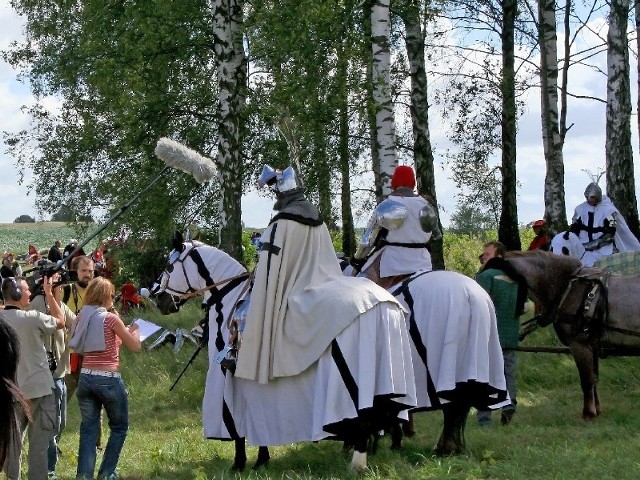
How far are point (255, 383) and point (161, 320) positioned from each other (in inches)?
416

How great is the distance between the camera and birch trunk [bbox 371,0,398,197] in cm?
1466

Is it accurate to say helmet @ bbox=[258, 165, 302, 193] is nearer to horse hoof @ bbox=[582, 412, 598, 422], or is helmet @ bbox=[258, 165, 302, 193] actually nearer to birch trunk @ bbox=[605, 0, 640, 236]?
horse hoof @ bbox=[582, 412, 598, 422]

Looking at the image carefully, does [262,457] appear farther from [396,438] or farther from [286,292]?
[286,292]

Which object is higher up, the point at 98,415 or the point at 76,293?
the point at 76,293

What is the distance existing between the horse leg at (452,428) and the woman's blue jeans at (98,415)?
97.3 inches

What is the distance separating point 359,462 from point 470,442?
1659mm

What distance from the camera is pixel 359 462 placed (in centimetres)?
827

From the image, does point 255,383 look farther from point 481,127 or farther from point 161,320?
point 481,127

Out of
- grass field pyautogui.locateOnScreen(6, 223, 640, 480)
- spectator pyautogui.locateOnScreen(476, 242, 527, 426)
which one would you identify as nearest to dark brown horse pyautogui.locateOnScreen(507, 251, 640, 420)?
spectator pyautogui.locateOnScreen(476, 242, 527, 426)

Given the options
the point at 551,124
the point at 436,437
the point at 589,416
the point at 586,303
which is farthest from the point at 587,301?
the point at 551,124

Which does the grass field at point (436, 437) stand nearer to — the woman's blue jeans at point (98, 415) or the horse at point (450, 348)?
the horse at point (450, 348)

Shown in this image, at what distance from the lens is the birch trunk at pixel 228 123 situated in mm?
16547

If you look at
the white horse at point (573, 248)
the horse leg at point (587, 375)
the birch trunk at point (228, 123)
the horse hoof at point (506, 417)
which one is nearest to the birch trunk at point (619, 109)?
the white horse at point (573, 248)

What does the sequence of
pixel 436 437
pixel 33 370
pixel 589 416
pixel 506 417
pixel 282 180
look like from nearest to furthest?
1. pixel 33 370
2. pixel 282 180
3. pixel 436 437
4. pixel 589 416
5. pixel 506 417
